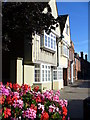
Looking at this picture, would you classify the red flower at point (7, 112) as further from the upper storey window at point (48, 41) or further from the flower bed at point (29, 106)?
the upper storey window at point (48, 41)

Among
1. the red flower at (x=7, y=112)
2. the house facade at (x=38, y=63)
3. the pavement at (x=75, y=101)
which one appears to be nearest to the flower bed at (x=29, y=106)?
the red flower at (x=7, y=112)

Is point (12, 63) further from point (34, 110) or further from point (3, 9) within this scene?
point (34, 110)

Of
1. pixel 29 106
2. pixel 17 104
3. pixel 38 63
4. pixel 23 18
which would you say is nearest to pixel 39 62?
pixel 38 63

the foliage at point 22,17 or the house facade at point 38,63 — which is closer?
the foliage at point 22,17

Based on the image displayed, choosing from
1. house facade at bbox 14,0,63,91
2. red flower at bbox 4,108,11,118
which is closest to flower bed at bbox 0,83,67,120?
red flower at bbox 4,108,11,118

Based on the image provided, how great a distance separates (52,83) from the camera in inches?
782

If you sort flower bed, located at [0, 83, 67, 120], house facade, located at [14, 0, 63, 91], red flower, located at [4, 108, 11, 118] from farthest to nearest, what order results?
house facade, located at [14, 0, 63, 91] → flower bed, located at [0, 83, 67, 120] → red flower, located at [4, 108, 11, 118]

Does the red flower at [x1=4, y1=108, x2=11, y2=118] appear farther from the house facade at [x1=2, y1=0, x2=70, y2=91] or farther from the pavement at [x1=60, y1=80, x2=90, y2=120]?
the house facade at [x1=2, y1=0, x2=70, y2=91]

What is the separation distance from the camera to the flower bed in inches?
132

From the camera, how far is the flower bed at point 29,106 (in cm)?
336

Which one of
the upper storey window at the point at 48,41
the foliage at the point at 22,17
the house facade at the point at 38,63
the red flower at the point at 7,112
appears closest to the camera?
the red flower at the point at 7,112

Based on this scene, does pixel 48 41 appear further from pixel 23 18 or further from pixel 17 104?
pixel 17 104

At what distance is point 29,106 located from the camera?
11.9 ft

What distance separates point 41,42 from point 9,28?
6.63m
